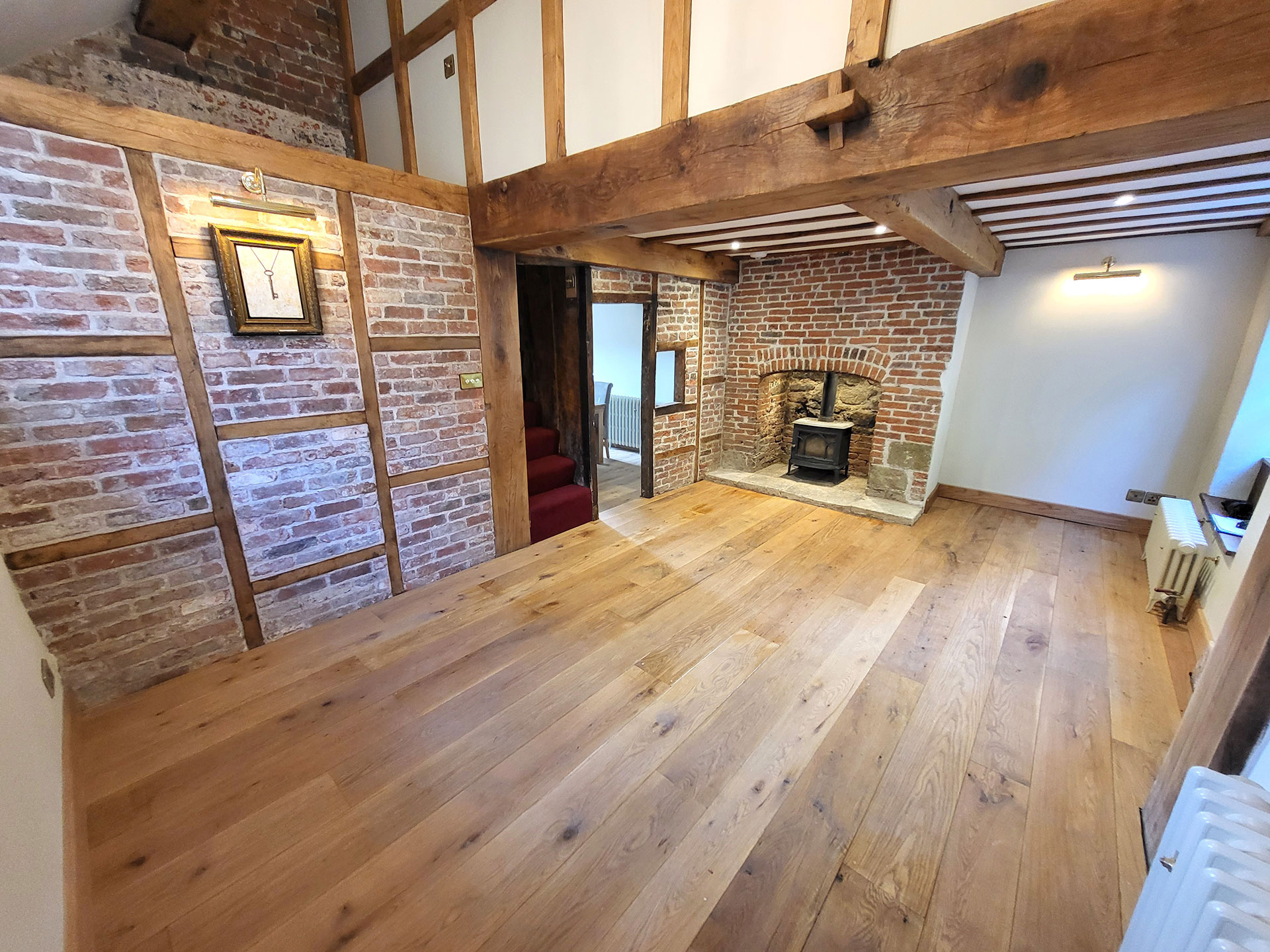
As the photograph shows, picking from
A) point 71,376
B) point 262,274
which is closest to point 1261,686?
point 262,274

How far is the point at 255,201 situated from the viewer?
6.57 feet

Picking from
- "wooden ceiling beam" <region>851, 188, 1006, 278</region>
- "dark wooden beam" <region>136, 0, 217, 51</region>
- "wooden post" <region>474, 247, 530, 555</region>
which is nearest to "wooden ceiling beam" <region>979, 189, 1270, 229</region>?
"wooden ceiling beam" <region>851, 188, 1006, 278</region>

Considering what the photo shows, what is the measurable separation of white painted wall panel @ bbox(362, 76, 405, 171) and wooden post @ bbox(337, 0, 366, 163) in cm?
4

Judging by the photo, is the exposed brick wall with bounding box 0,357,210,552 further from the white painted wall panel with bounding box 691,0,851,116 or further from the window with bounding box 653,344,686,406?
the window with bounding box 653,344,686,406

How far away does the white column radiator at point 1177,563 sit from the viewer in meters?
2.54

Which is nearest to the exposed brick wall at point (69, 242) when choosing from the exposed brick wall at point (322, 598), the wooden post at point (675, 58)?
the exposed brick wall at point (322, 598)

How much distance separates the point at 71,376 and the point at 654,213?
2274 mm

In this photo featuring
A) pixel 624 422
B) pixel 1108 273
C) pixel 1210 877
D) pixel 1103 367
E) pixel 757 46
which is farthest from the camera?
pixel 624 422

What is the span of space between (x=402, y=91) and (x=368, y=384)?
1851 mm

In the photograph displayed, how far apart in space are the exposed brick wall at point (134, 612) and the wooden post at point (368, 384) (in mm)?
722

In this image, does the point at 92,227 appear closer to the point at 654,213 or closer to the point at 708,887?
the point at 654,213

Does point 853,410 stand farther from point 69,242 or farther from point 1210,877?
point 69,242

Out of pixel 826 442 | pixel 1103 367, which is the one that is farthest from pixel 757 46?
pixel 1103 367

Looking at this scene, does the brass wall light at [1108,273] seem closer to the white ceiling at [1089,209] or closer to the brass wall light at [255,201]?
the white ceiling at [1089,209]
